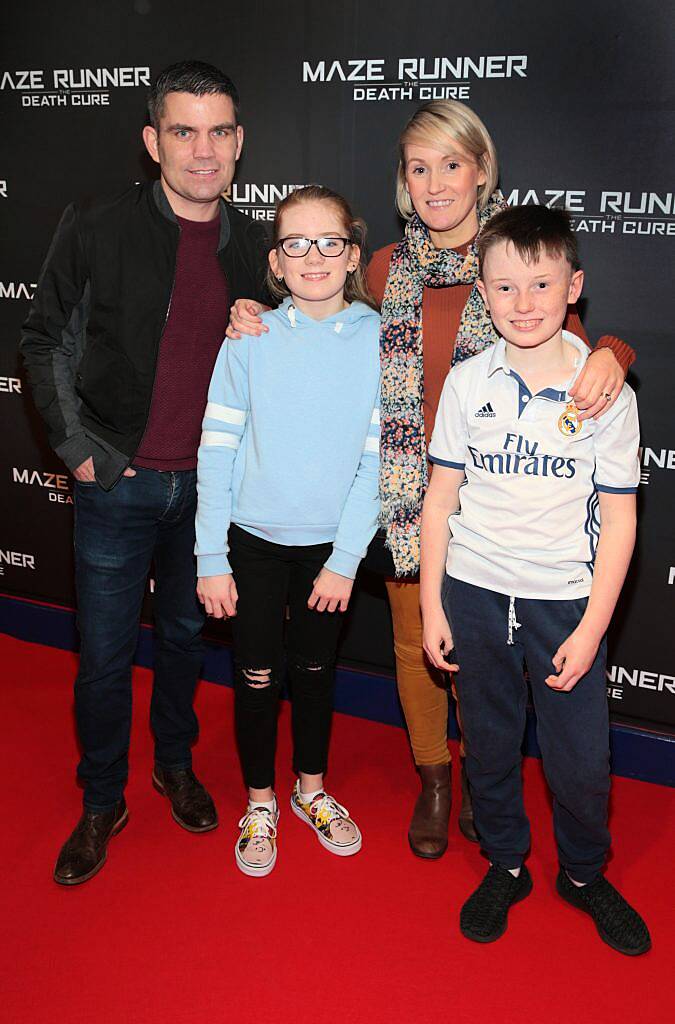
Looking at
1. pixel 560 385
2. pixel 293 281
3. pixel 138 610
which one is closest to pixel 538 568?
pixel 560 385

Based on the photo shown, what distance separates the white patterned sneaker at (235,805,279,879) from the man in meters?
0.37

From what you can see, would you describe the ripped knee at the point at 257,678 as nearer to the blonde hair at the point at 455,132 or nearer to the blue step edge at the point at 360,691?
the blue step edge at the point at 360,691

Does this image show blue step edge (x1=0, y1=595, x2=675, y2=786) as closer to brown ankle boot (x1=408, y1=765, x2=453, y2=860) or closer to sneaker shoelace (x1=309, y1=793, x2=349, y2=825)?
brown ankle boot (x1=408, y1=765, x2=453, y2=860)

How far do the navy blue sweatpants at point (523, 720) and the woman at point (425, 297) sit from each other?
0.28m

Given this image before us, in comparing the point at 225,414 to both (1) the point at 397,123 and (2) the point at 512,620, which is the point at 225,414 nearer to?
(2) the point at 512,620

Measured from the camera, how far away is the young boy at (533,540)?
184cm

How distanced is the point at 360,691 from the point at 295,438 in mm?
1348

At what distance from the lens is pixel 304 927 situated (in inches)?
87.9

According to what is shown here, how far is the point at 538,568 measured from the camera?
6.33 feet

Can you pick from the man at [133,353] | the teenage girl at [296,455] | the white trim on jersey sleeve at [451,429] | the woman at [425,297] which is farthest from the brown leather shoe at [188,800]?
the white trim on jersey sleeve at [451,429]

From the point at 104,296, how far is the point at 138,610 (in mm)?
791

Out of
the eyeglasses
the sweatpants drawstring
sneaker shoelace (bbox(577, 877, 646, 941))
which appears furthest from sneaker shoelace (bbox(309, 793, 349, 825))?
the eyeglasses

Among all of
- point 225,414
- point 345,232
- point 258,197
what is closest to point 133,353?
point 225,414

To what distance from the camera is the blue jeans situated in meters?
2.28
